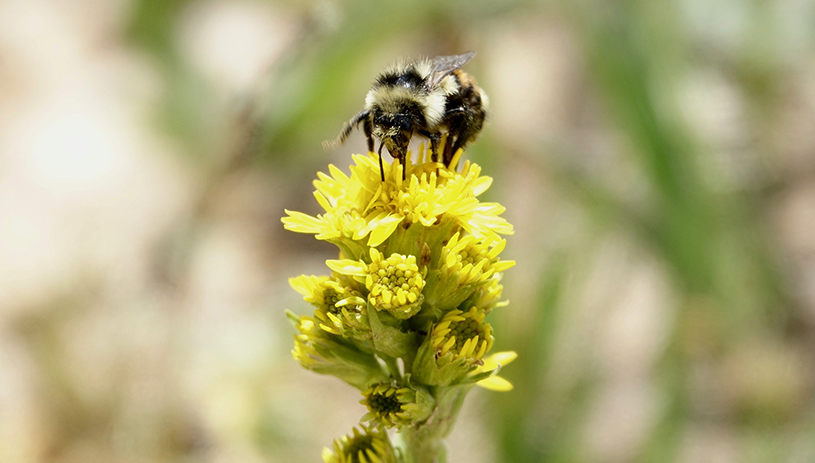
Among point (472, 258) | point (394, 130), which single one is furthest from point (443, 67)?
point (472, 258)

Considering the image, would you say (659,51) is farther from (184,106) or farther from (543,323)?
(184,106)

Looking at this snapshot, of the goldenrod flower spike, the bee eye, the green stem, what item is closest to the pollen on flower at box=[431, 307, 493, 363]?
the goldenrod flower spike

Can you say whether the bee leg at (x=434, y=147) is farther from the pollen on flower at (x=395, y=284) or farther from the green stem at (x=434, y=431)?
the green stem at (x=434, y=431)

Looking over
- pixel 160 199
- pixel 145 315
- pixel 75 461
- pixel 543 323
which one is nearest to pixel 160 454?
pixel 75 461

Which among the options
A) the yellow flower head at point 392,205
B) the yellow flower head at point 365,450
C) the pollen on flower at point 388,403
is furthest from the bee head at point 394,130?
the yellow flower head at point 365,450

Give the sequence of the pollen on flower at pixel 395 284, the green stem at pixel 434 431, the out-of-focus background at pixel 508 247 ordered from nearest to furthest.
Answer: the pollen on flower at pixel 395 284, the green stem at pixel 434 431, the out-of-focus background at pixel 508 247

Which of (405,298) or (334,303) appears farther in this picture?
(334,303)

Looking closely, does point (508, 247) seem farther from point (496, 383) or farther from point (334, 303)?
point (334, 303)
